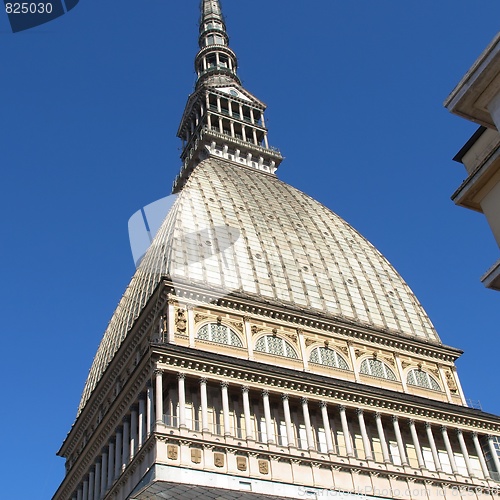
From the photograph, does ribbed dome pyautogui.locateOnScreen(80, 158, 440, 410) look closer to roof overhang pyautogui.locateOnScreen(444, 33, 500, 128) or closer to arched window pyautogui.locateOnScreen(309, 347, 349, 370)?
arched window pyautogui.locateOnScreen(309, 347, 349, 370)

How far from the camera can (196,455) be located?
3456 cm

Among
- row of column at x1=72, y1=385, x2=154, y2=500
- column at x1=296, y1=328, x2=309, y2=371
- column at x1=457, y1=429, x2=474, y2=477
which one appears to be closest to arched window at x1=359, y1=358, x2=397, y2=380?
column at x1=296, y1=328, x2=309, y2=371

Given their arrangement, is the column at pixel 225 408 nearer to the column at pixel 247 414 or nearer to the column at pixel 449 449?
the column at pixel 247 414

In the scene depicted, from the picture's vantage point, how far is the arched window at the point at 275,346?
140 ft

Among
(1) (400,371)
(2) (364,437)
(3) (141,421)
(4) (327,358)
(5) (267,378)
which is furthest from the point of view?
(1) (400,371)

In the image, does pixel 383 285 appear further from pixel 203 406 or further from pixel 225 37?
pixel 225 37

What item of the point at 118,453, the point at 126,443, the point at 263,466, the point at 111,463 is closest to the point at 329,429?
the point at 263,466

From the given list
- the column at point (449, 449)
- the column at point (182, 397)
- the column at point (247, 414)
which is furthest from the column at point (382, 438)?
the column at point (182, 397)

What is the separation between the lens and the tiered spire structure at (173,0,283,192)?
228ft

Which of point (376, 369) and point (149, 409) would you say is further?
point (376, 369)

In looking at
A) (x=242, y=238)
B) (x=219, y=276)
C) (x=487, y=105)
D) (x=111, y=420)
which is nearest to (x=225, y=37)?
(x=242, y=238)

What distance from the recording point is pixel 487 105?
1638 cm

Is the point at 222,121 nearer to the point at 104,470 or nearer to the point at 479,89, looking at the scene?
the point at 104,470

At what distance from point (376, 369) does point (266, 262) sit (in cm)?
998
